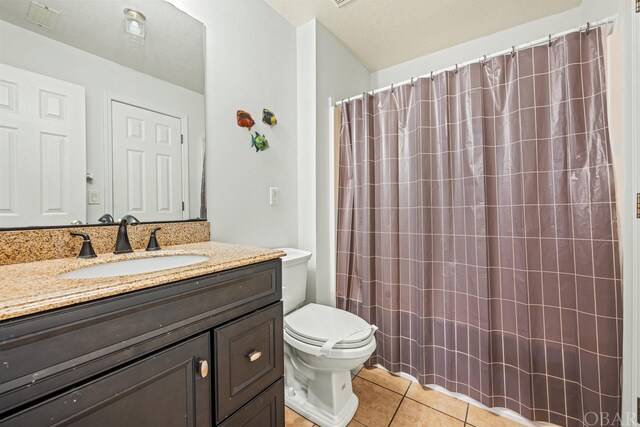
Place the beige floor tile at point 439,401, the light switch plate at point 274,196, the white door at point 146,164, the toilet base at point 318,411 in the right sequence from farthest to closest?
the light switch plate at point 274,196 < the beige floor tile at point 439,401 < the toilet base at point 318,411 < the white door at point 146,164

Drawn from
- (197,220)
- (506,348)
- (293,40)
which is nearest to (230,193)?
(197,220)

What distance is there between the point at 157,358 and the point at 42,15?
118 centimetres

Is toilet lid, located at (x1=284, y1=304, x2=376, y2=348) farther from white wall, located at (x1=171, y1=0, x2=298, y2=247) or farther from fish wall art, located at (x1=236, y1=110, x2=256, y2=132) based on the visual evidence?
fish wall art, located at (x1=236, y1=110, x2=256, y2=132)

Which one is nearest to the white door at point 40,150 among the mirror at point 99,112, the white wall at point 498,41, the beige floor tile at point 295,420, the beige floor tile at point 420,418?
the mirror at point 99,112

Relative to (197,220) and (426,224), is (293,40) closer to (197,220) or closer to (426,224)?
(197,220)

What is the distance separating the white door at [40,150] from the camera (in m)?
0.81

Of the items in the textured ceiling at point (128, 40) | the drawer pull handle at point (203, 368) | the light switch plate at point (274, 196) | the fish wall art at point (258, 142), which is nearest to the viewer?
the drawer pull handle at point (203, 368)

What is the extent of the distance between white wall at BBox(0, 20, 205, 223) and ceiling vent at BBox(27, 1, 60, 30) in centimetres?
5

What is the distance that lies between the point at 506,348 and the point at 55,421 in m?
1.72

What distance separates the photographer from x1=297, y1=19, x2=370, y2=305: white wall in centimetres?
177

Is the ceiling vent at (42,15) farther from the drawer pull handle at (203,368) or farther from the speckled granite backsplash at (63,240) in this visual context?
the drawer pull handle at (203,368)

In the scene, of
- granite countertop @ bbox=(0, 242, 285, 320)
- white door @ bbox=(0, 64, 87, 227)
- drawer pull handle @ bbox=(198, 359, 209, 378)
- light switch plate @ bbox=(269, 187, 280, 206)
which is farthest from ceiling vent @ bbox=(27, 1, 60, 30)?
drawer pull handle @ bbox=(198, 359, 209, 378)

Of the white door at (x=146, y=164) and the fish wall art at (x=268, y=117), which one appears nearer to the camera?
the white door at (x=146, y=164)

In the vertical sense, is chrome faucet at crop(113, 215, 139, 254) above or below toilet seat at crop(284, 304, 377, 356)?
above
